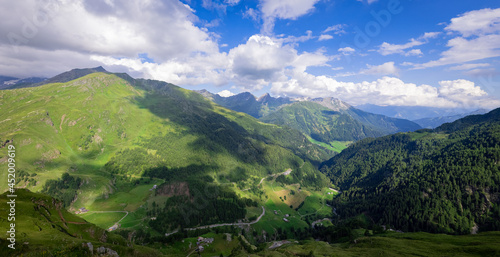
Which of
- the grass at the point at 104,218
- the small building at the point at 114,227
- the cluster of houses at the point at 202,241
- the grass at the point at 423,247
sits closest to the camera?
the grass at the point at 423,247

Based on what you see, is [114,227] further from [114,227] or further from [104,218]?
[104,218]

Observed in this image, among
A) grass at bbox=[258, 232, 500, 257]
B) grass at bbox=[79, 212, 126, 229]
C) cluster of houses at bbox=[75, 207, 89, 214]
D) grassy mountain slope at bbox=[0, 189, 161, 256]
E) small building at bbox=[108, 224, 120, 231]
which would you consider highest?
grassy mountain slope at bbox=[0, 189, 161, 256]

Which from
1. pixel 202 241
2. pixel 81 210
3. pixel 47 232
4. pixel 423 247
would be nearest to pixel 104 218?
pixel 81 210

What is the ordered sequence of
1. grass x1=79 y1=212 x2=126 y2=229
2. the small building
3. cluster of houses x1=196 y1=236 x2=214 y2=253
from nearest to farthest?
cluster of houses x1=196 y1=236 x2=214 y2=253, the small building, grass x1=79 y1=212 x2=126 y2=229

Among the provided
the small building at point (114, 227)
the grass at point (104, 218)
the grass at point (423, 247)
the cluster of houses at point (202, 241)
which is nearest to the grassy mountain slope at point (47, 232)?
the cluster of houses at point (202, 241)

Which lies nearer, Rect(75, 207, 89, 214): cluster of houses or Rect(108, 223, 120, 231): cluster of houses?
Rect(108, 223, 120, 231): cluster of houses

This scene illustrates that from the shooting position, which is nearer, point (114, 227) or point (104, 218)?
point (114, 227)

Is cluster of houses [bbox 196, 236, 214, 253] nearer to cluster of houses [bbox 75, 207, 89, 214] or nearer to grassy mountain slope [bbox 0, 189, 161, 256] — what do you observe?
grassy mountain slope [bbox 0, 189, 161, 256]

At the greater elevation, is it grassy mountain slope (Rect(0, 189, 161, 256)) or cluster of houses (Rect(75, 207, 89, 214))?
grassy mountain slope (Rect(0, 189, 161, 256))

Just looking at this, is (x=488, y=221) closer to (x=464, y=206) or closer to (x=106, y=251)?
(x=464, y=206)

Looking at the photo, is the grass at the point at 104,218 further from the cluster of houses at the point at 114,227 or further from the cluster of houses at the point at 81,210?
the cluster of houses at the point at 81,210

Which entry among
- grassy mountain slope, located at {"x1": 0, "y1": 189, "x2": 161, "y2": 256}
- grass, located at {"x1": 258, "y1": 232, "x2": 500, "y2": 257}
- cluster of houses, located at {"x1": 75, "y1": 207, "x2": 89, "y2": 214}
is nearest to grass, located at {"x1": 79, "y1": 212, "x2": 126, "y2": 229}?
cluster of houses, located at {"x1": 75, "y1": 207, "x2": 89, "y2": 214}

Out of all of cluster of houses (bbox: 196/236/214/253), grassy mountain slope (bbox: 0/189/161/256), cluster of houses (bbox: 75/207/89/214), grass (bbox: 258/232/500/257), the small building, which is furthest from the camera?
cluster of houses (bbox: 75/207/89/214)
